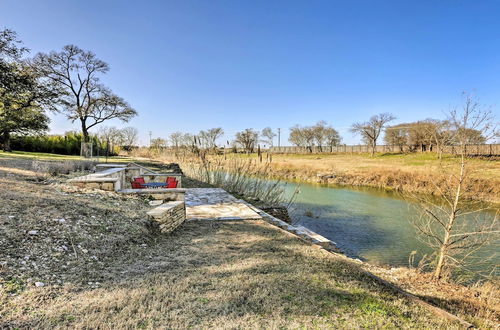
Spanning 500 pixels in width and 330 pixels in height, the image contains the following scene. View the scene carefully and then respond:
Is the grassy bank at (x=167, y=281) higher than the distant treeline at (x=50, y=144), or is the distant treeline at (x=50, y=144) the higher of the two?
the distant treeline at (x=50, y=144)

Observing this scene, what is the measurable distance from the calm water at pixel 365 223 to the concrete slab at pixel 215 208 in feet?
8.36

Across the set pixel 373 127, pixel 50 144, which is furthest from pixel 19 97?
pixel 373 127

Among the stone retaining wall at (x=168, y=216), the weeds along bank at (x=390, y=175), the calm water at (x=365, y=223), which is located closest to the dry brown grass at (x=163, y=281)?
the stone retaining wall at (x=168, y=216)

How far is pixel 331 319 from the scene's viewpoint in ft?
7.37

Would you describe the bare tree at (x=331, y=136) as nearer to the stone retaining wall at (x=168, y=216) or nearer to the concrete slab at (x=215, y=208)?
the concrete slab at (x=215, y=208)

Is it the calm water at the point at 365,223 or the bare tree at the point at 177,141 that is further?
the bare tree at the point at 177,141

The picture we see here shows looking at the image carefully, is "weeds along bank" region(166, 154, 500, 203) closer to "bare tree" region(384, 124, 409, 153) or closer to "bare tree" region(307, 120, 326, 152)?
"bare tree" region(384, 124, 409, 153)

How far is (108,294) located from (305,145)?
52294 mm

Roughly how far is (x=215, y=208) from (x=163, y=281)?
3.76 metres

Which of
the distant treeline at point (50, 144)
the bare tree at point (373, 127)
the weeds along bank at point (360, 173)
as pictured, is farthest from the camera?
the bare tree at point (373, 127)

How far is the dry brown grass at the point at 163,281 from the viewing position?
2059mm

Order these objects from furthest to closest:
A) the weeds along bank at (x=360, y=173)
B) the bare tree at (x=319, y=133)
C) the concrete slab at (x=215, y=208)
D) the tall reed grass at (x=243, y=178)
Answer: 1. the bare tree at (x=319, y=133)
2. the tall reed grass at (x=243, y=178)
3. the concrete slab at (x=215, y=208)
4. the weeds along bank at (x=360, y=173)

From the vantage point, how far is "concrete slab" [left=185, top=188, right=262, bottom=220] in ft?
18.4

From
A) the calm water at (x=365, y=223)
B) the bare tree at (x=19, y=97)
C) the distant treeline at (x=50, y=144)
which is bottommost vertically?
the calm water at (x=365, y=223)
